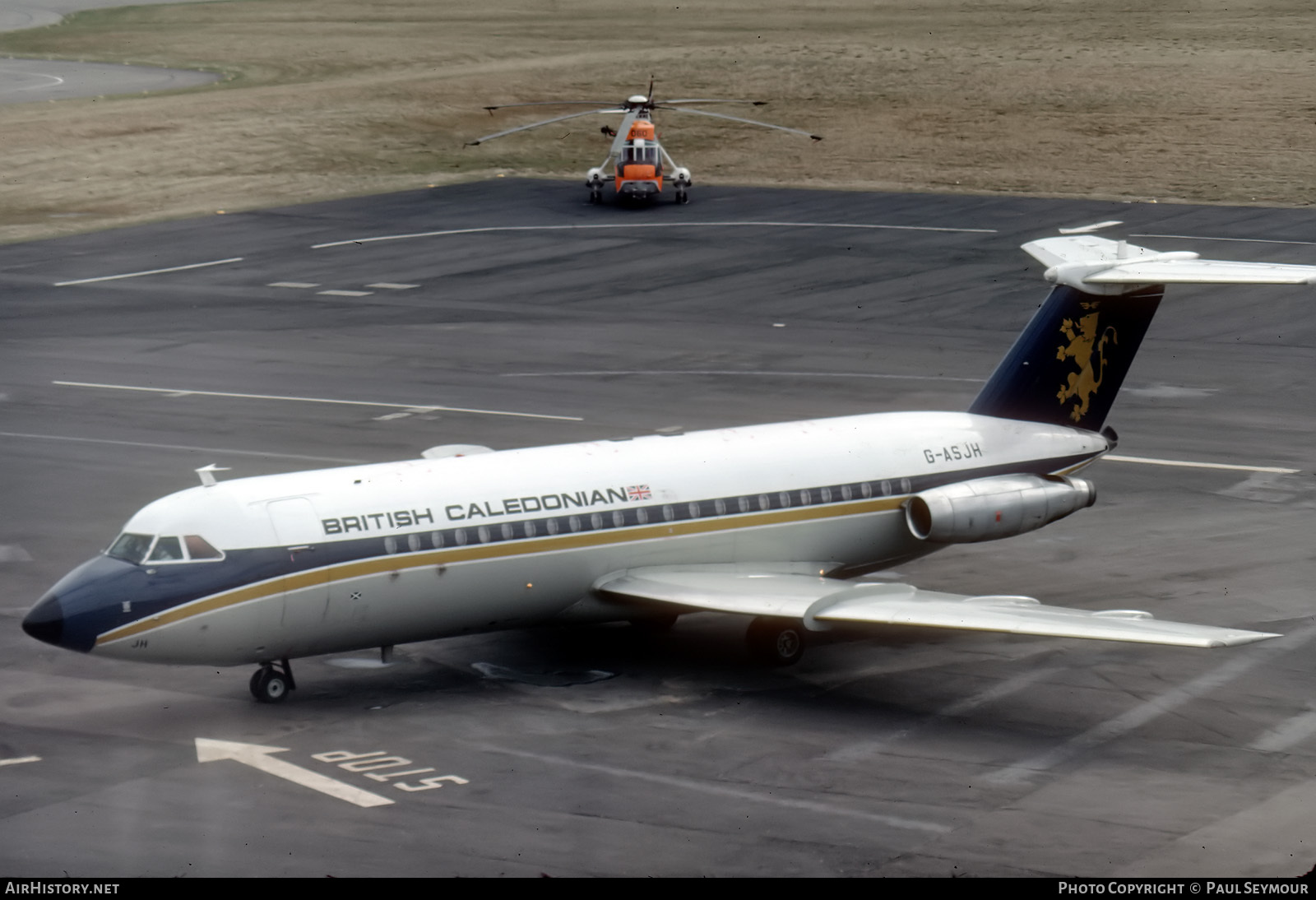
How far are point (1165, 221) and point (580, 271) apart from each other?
23518mm

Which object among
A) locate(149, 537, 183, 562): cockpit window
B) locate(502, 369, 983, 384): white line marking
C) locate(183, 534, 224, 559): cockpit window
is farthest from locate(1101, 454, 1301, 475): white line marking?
locate(149, 537, 183, 562): cockpit window

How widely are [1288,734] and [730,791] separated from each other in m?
8.44

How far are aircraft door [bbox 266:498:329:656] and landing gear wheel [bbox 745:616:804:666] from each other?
698 cm

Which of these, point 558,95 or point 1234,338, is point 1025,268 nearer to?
point 1234,338

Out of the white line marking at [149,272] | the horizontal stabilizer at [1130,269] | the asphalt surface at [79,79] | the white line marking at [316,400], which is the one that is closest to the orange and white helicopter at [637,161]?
the white line marking at [149,272]

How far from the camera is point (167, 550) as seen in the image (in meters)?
27.1

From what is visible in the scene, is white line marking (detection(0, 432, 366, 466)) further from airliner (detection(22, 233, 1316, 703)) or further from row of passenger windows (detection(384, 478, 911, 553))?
row of passenger windows (detection(384, 478, 911, 553))

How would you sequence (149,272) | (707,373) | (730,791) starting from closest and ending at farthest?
1. (730,791)
2. (707,373)
3. (149,272)

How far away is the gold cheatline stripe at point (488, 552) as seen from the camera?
26844 millimetres

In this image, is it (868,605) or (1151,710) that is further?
(868,605)

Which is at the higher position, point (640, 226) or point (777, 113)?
point (777, 113)

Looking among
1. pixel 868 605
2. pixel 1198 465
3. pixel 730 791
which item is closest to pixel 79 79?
pixel 1198 465

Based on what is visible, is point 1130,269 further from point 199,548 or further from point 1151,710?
point 199,548

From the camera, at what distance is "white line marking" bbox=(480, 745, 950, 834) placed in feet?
77.9
